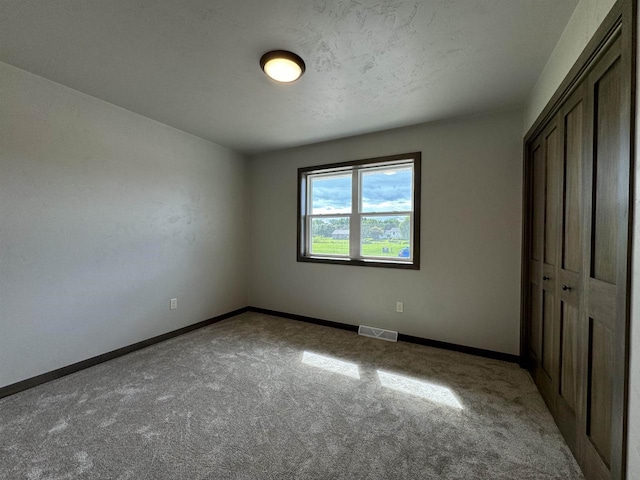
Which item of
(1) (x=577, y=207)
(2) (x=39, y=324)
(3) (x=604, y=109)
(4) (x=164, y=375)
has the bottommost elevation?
(4) (x=164, y=375)

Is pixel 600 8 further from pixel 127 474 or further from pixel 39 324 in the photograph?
pixel 39 324

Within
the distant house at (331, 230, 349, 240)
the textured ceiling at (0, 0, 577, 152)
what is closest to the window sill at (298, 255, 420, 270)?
the distant house at (331, 230, 349, 240)

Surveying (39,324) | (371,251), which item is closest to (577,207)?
(371,251)

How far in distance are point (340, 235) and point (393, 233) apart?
2.44 feet

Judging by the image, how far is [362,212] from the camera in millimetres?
3613

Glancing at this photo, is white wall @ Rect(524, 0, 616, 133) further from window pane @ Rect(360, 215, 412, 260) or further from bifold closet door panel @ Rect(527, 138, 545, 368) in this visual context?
window pane @ Rect(360, 215, 412, 260)

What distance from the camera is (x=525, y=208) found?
258 cm

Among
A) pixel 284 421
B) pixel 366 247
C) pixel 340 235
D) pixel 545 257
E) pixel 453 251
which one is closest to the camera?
pixel 284 421

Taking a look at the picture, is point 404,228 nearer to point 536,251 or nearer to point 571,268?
point 536,251

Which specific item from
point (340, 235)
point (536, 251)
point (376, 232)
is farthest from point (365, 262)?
point (536, 251)

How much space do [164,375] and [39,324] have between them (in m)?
1.08

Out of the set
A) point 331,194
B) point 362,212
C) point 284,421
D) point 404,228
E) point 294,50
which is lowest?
point 284,421

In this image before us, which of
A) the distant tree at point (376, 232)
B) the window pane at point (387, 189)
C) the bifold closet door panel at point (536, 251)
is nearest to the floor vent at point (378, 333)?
the distant tree at point (376, 232)

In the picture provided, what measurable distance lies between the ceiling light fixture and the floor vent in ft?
9.32
